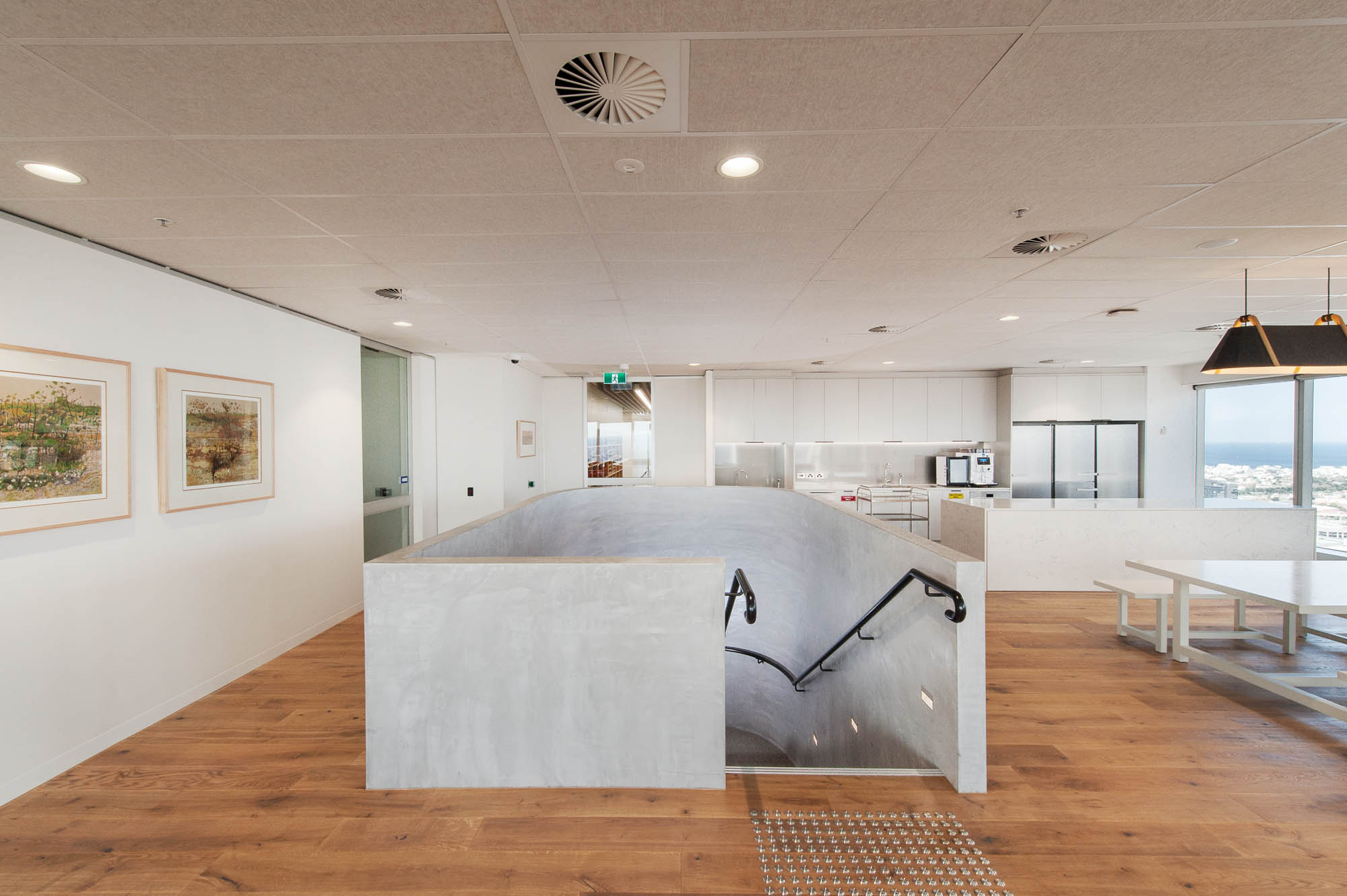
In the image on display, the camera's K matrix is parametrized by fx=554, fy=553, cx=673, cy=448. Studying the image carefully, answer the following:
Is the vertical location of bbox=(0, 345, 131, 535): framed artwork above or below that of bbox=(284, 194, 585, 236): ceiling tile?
below

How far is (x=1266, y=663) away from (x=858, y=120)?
4.83 m

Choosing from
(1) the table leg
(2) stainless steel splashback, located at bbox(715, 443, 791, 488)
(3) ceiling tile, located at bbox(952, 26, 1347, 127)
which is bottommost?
(1) the table leg

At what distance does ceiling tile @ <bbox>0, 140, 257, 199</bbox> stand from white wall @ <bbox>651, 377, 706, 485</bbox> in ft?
21.9

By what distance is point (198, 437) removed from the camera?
3.37 metres

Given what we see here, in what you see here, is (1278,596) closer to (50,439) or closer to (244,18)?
(244,18)

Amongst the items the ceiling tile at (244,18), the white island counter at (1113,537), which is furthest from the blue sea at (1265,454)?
the ceiling tile at (244,18)

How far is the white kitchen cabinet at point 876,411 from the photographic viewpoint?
8438 millimetres

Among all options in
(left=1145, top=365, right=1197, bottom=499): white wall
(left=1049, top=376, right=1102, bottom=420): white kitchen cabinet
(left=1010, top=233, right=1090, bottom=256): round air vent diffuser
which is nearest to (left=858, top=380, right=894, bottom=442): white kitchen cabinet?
(left=1049, top=376, right=1102, bottom=420): white kitchen cabinet

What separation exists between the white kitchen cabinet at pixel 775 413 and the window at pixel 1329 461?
18.8 feet

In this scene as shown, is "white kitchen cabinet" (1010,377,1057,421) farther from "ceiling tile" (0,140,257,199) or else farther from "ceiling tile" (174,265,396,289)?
"ceiling tile" (0,140,257,199)

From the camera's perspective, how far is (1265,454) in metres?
6.82

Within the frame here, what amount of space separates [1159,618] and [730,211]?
14.3ft

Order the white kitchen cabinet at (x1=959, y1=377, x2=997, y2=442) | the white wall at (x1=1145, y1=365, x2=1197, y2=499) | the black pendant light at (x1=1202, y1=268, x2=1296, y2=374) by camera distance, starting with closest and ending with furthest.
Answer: the black pendant light at (x1=1202, y1=268, x2=1296, y2=374), the white wall at (x1=1145, y1=365, x2=1197, y2=499), the white kitchen cabinet at (x1=959, y1=377, x2=997, y2=442)

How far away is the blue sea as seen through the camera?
5969mm
